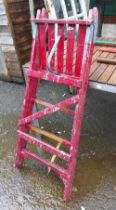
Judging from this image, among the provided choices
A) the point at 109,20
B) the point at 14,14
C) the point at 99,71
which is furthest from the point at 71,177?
the point at 109,20

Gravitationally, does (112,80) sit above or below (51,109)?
above

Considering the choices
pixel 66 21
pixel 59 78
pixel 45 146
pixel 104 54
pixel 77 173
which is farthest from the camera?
pixel 104 54

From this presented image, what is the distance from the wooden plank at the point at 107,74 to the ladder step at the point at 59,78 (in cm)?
27

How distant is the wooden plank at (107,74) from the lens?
5.99ft

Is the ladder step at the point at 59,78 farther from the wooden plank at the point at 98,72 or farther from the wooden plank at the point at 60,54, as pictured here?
the wooden plank at the point at 98,72

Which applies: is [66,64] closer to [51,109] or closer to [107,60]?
[51,109]

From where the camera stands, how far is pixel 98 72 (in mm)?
1959

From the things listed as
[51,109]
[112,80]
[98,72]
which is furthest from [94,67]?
[51,109]

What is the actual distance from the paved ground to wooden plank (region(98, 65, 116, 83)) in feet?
3.24

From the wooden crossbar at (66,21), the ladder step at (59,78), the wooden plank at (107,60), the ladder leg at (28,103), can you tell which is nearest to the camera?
the wooden crossbar at (66,21)

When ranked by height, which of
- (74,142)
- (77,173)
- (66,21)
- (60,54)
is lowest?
(77,173)

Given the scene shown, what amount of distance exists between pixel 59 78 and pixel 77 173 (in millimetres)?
1083

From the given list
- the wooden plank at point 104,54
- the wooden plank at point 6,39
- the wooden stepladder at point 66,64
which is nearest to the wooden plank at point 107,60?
the wooden plank at point 104,54

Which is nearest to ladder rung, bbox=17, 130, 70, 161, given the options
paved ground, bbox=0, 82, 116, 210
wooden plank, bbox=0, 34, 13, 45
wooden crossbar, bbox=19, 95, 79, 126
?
wooden crossbar, bbox=19, 95, 79, 126
